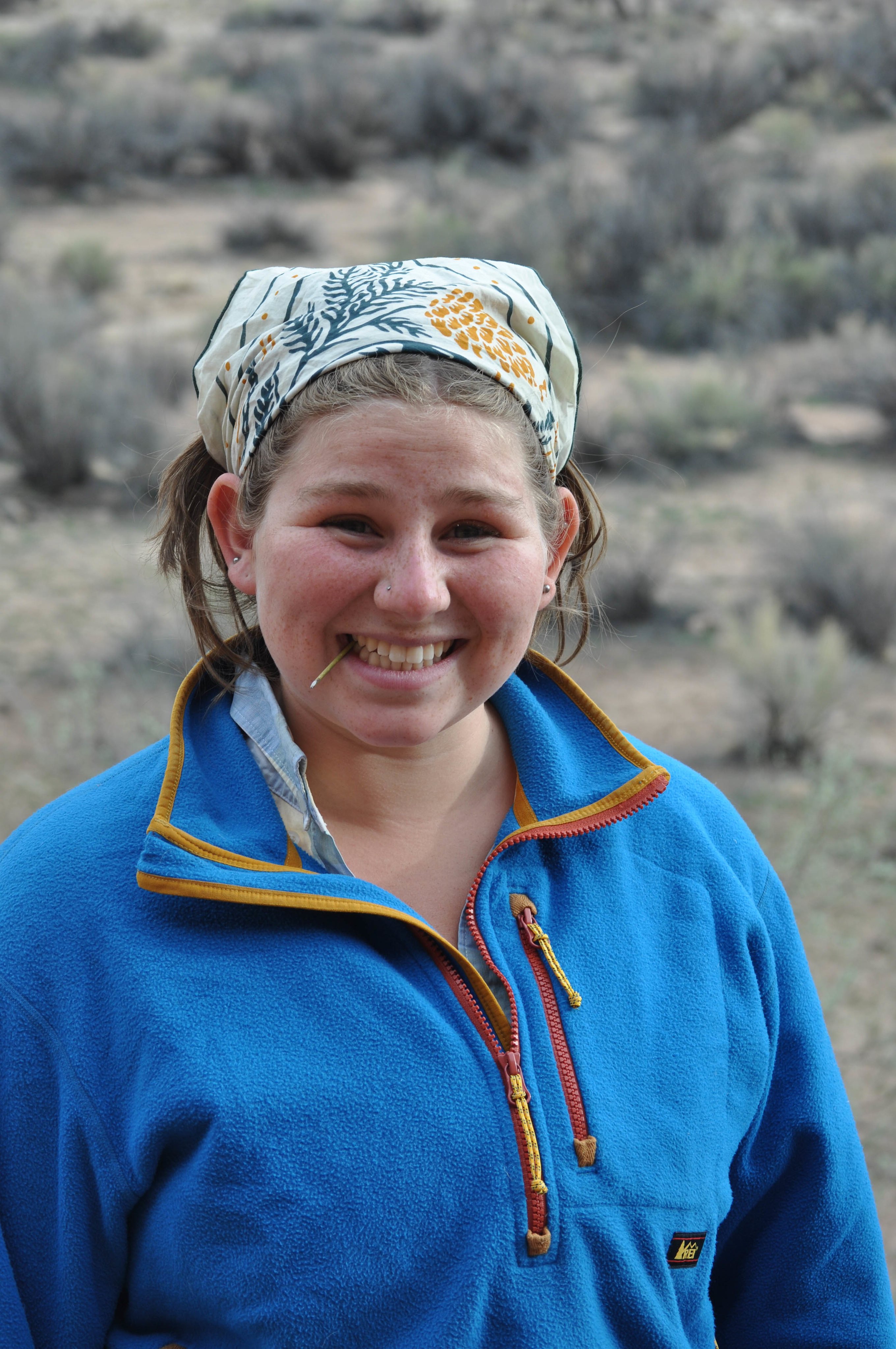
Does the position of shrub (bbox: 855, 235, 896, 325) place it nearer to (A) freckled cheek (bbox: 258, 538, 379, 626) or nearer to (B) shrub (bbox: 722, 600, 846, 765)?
(B) shrub (bbox: 722, 600, 846, 765)

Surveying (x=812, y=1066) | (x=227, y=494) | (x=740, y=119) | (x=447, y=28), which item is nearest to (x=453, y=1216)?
(x=812, y=1066)

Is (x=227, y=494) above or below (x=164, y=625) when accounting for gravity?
above

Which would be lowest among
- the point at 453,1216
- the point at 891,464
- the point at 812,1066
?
the point at 891,464

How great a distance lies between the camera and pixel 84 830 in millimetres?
1308

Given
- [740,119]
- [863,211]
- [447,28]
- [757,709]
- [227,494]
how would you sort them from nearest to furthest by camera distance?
[227,494] < [757,709] < [863,211] < [740,119] < [447,28]

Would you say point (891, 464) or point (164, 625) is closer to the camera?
point (164, 625)

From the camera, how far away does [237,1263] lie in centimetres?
118

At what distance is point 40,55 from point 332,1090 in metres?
23.2

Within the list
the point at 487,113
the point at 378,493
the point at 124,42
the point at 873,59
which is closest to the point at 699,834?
the point at 378,493

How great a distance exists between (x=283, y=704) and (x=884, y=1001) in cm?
287

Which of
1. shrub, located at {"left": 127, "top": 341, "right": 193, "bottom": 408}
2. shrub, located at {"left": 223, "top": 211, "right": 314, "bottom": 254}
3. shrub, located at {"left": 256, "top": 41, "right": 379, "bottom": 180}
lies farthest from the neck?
shrub, located at {"left": 256, "top": 41, "right": 379, "bottom": 180}

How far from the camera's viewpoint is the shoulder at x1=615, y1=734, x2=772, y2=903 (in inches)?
59.4

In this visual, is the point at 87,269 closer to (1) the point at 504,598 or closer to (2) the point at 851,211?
(2) the point at 851,211

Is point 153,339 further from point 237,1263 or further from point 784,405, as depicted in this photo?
point 237,1263
